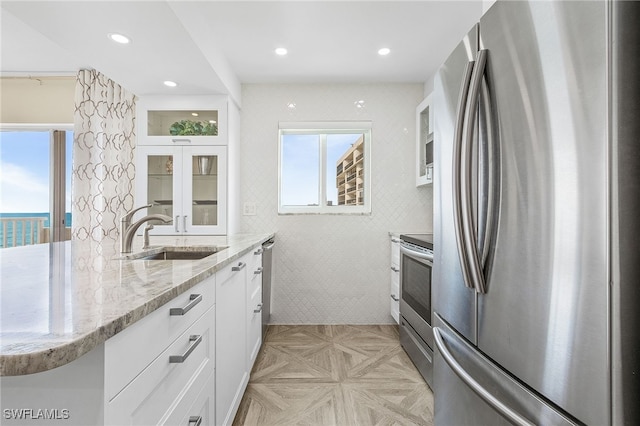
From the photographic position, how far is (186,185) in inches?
114

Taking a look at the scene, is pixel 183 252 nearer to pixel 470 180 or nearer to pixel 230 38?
pixel 230 38

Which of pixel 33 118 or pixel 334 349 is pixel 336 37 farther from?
pixel 33 118

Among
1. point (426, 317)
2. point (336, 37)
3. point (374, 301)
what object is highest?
point (336, 37)

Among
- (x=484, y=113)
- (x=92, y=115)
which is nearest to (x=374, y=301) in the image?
(x=484, y=113)

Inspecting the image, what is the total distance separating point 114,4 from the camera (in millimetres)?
1660

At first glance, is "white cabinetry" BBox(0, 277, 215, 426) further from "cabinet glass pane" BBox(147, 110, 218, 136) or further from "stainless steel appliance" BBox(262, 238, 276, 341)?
"cabinet glass pane" BBox(147, 110, 218, 136)

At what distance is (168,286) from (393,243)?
2.51 metres

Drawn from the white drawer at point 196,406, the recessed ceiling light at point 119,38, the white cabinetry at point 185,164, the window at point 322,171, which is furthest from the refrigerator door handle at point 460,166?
the window at point 322,171

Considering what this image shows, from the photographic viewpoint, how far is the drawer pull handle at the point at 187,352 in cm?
87

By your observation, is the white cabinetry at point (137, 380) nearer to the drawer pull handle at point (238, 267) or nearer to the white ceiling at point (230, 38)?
the drawer pull handle at point (238, 267)

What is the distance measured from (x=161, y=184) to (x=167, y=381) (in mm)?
2459

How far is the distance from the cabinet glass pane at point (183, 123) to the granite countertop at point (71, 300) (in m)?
1.82

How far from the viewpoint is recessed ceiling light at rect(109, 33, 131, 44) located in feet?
6.41

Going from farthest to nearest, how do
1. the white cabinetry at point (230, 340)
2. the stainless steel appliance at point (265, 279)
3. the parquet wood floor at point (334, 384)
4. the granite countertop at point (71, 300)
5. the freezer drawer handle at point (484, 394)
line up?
the stainless steel appliance at point (265, 279) → the parquet wood floor at point (334, 384) → the white cabinetry at point (230, 340) → the freezer drawer handle at point (484, 394) → the granite countertop at point (71, 300)
